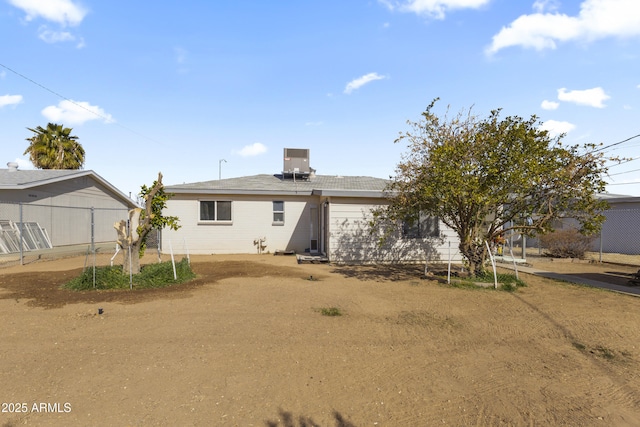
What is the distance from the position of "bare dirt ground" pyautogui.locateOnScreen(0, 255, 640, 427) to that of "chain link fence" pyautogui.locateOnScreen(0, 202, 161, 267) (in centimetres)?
806

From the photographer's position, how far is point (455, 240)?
579 inches

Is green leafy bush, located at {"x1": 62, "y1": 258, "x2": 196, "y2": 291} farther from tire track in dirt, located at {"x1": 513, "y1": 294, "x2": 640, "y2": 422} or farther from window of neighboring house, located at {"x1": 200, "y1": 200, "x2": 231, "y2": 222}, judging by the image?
tire track in dirt, located at {"x1": 513, "y1": 294, "x2": 640, "y2": 422}

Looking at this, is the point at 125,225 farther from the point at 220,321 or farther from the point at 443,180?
the point at 443,180

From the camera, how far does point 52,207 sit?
61.1 ft

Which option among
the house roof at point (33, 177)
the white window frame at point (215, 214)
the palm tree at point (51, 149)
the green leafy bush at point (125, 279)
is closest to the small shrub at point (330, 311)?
the green leafy bush at point (125, 279)

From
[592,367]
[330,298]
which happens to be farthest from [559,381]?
[330,298]

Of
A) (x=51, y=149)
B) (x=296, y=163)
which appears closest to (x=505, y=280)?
(x=296, y=163)

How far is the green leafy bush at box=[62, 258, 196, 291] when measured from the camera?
29.2 ft

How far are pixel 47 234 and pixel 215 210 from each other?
353 inches

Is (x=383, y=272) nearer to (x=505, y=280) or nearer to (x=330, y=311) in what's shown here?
(x=505, y=280)

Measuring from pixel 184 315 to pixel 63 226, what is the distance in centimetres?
1746

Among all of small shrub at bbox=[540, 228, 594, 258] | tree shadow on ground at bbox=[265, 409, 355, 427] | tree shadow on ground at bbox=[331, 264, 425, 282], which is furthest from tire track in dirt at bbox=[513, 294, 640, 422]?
small shrub at bbox=[540, 228, 594, 258]

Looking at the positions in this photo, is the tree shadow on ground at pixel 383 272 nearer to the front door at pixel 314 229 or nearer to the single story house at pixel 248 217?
the single story house at pixel 248 217

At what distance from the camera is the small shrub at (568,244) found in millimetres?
16672
